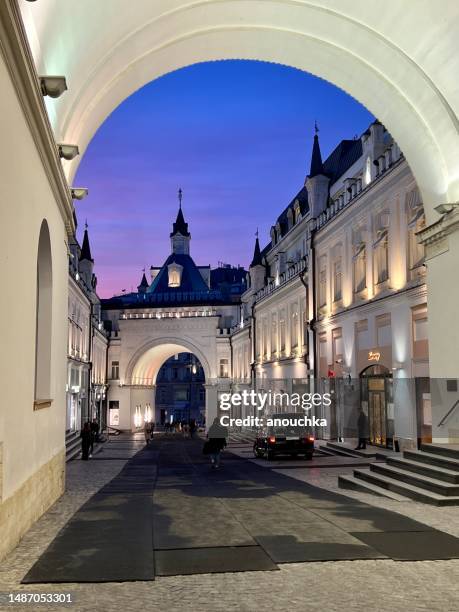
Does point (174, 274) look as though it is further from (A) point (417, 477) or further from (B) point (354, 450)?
(A) point (417, 477)

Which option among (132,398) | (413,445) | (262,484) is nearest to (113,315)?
(132,398)

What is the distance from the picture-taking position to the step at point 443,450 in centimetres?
1402

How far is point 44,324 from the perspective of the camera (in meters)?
12.4

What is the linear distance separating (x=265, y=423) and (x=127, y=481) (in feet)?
32.2

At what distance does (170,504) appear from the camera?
12578mm

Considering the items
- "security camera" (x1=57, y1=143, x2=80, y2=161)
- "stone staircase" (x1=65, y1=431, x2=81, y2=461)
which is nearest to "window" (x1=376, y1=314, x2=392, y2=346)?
"stone staircase" (x1=65, y1=431, x2=81, y2=461)

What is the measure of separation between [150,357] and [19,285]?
56.5 metres

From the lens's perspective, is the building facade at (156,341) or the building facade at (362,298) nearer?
the building facade at (362,298)

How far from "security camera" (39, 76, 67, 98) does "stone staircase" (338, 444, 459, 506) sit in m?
9.42

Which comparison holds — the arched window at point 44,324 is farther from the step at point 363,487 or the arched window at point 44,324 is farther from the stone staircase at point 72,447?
the stone staircase at point 72,447

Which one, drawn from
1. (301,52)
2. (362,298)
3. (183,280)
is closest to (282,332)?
(362,298)

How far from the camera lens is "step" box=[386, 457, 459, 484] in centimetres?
1288

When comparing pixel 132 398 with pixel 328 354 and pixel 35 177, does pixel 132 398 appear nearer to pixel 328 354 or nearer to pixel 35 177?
pixel 328 354

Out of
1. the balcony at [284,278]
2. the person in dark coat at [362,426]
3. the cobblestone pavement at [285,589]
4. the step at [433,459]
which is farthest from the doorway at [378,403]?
the cobblestone pavement at [285,589]
